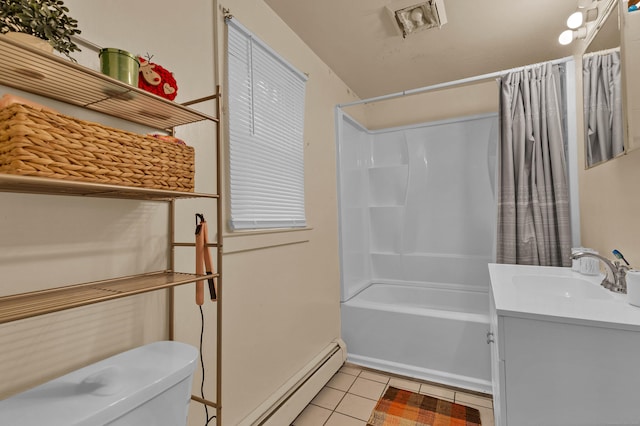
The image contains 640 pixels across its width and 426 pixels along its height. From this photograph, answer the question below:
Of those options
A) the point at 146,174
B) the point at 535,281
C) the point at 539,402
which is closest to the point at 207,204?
the point at 146,174

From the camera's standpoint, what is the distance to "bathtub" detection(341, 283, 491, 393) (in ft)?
6.48

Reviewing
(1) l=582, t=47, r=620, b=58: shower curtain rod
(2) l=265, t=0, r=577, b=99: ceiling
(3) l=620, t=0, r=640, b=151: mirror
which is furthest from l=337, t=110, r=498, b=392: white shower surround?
(3) l=620, t=0, r=640, b=151: mirror

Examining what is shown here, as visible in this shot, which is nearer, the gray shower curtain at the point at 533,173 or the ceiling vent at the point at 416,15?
the ceiling vent at the point at 416,15

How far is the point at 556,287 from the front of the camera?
1.39 meters

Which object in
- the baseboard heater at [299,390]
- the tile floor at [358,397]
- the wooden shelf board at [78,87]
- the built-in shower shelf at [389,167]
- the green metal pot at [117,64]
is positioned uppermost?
the built-in shower shelf at [389,167]

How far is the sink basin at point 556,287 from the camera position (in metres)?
1.29

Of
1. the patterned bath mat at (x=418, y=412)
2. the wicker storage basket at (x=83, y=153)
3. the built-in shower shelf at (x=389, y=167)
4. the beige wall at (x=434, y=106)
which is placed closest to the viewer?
the wicker storage basket at (x=83, y=153)

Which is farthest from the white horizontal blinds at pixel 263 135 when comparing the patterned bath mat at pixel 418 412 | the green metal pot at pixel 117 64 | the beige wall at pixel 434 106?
the patterned bath mat at pixel 418 412

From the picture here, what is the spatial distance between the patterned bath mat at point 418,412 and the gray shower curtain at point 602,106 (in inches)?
61.0

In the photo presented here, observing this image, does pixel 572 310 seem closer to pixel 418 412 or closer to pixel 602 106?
pixel 602 106

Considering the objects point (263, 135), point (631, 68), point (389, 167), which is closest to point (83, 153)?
point (263, 135)

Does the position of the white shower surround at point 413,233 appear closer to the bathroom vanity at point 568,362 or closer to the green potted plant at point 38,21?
the bathroom vanity at point 568,362

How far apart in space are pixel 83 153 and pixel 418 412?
2022mm

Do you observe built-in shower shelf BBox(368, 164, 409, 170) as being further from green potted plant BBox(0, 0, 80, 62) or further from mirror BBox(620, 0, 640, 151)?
green potted plant BBox(0, 0, 80, 62)
